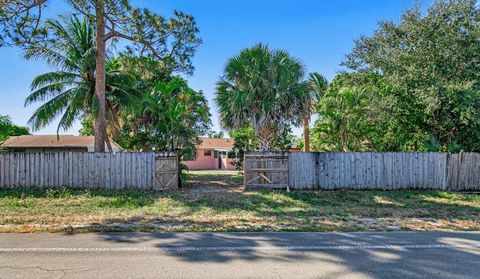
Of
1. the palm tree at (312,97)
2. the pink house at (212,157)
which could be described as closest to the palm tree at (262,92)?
the palm tree at (312,97)

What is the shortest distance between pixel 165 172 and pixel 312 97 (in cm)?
693

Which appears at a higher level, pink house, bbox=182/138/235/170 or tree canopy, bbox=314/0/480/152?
tree canopy, bbox=314/0/480/152

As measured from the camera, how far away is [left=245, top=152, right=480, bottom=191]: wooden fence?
12914 mm

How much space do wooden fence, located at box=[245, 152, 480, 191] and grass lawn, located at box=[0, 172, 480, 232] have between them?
600 mm

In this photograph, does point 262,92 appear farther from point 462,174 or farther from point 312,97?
point 462,174

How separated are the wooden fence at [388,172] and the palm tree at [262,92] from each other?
5.24 feet

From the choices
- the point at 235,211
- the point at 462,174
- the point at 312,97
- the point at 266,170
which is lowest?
the point at 235,211

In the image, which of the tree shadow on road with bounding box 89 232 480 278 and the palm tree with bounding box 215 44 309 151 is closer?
the tree shadow on road with bounding box 89 232 480 278

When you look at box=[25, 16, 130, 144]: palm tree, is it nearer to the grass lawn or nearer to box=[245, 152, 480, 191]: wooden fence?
the grass lawn

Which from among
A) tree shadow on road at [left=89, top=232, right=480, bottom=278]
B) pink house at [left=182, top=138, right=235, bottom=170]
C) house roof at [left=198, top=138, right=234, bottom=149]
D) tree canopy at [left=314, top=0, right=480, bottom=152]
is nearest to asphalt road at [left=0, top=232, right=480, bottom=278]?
tree shadow on road at [left=89, top=232, right=480, bottom=278]

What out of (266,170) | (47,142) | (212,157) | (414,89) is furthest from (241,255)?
(212,157)

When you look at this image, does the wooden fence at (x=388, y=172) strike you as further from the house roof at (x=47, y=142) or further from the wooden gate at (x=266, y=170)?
the house roof at (x=47, y=142)

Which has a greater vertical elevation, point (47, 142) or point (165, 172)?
point (47, 142)

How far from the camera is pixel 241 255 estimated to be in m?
5.06
